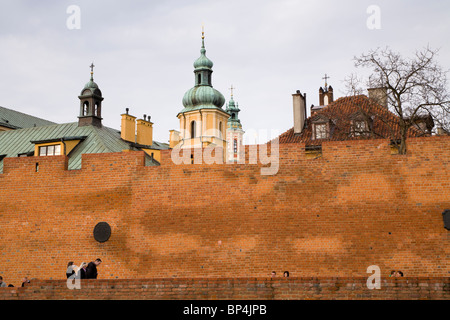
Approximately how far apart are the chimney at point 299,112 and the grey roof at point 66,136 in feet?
32.3

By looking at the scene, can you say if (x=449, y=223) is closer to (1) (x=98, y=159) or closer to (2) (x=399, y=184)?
(2) (x=399, y=184)

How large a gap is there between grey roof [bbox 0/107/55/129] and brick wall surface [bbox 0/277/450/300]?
3261 centimetres

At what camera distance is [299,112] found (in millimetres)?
27469

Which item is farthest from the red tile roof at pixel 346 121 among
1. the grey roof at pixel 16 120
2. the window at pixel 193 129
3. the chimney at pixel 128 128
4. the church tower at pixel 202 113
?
the window at pixel 193 129

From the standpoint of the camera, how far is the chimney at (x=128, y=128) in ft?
122

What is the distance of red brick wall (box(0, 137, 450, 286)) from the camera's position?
50.1 feet

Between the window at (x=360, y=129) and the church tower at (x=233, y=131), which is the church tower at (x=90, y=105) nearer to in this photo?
the window at (x=360, y=129)

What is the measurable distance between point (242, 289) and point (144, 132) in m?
29.2

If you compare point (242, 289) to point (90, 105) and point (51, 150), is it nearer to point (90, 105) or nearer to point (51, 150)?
point (51, 150)

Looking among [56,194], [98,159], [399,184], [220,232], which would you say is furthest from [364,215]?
[56,194]
